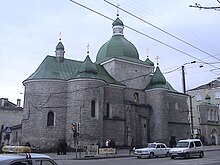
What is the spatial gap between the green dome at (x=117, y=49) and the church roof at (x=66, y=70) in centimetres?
311

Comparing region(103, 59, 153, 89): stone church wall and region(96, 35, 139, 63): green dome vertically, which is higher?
region(96, 35, 139, 63): green dome

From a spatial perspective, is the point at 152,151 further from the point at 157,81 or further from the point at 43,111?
the point at 157,81

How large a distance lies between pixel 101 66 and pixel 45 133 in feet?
45.3

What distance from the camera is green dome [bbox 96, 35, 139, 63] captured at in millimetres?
45866

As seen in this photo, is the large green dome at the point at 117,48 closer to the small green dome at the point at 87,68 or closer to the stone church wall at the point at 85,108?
the small green dome at the point at 87,68

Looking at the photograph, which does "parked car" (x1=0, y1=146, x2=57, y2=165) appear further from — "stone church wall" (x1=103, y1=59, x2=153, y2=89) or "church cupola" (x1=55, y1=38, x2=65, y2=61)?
"church cupola" (x1=55, y1=38, x2=65, y2=61)

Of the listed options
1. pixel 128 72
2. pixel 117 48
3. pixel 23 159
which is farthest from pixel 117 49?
pixel 23 159

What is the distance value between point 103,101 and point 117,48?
Result: 33.0ft

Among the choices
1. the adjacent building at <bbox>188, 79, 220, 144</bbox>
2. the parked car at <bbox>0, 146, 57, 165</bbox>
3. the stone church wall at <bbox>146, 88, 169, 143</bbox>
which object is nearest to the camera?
the parked car at <bbox>0, 146, 57, 165</bbox>

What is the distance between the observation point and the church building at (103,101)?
3725 centimetres

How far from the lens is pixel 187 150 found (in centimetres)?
2484

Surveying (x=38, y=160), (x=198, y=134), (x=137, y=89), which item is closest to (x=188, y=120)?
(x=198, y=134)

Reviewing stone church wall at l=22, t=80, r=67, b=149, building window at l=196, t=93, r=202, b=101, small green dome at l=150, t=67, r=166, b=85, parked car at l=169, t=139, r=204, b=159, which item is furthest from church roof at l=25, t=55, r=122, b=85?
building window at l=196, t=93, r=202, b=101

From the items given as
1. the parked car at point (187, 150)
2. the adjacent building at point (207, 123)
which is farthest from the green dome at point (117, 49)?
the parked car at point (187, 150)
